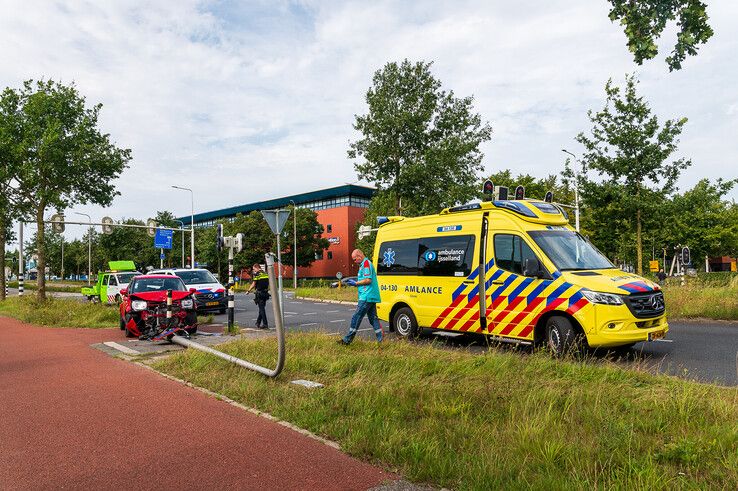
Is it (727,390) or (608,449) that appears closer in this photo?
(608,449)

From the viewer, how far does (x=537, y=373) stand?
6.43 m

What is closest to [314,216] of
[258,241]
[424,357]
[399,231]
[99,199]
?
[258,241]

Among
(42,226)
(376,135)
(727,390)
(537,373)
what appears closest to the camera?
(727,390)

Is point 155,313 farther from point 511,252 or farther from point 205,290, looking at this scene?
point 511,252

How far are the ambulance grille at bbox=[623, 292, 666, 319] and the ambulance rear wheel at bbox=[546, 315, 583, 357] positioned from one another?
0.87 m

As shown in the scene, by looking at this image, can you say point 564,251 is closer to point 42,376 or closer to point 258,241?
point 42,376

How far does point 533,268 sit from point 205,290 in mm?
13720

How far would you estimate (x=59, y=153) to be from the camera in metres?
19.5

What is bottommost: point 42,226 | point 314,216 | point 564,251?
point 564,251

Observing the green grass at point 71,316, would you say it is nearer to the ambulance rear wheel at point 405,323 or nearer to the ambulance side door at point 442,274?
the ambulance rear wheel at point 405,323

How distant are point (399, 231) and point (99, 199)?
1596cm

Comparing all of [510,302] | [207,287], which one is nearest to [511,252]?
[510,302]

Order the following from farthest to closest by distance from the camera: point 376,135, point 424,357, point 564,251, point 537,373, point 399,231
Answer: point 376,135, point 399,231, point 564,251, point 424,357, point 537,373

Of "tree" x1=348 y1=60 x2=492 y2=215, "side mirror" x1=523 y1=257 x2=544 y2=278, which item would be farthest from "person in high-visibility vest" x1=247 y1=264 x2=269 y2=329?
"tree" x1=348 y1=60 x2=492 y2=215
